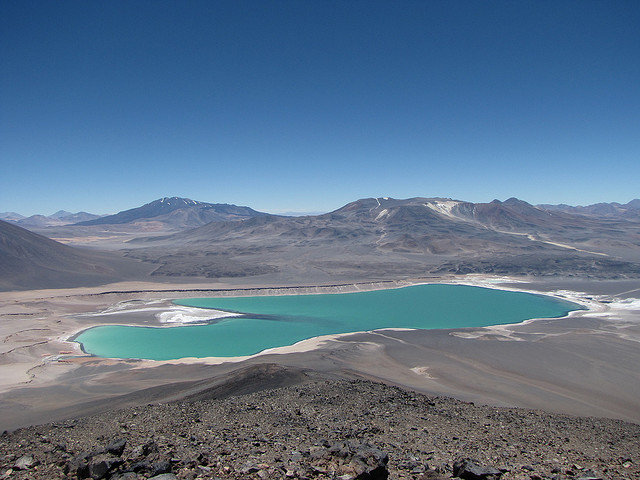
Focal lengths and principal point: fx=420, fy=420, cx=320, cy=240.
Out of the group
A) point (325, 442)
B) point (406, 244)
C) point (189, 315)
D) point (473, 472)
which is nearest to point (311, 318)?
point (189, 315)

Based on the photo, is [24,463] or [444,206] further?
[444,206]

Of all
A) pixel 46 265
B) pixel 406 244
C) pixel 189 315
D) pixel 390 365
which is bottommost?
pixel 189 315

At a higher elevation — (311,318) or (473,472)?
(473,472)

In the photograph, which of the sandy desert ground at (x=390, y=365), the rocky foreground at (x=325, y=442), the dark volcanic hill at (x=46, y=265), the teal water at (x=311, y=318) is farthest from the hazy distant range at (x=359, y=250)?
the rocky foreground at (x=325, y=442)

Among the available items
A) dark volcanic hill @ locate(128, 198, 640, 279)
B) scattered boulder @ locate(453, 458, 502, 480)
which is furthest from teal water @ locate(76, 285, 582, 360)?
scattered boulder @ locate(453, 458, 502, 480)

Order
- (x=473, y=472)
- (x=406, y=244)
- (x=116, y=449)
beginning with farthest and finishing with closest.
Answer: (x=406, y=244)
(x=116, y=449)
(x=473, y=472)

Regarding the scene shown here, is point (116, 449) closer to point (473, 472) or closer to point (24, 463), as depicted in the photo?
point (24, 463)

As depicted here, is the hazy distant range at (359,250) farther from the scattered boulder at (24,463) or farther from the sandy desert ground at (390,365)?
the scattered boulder at (24,463)
